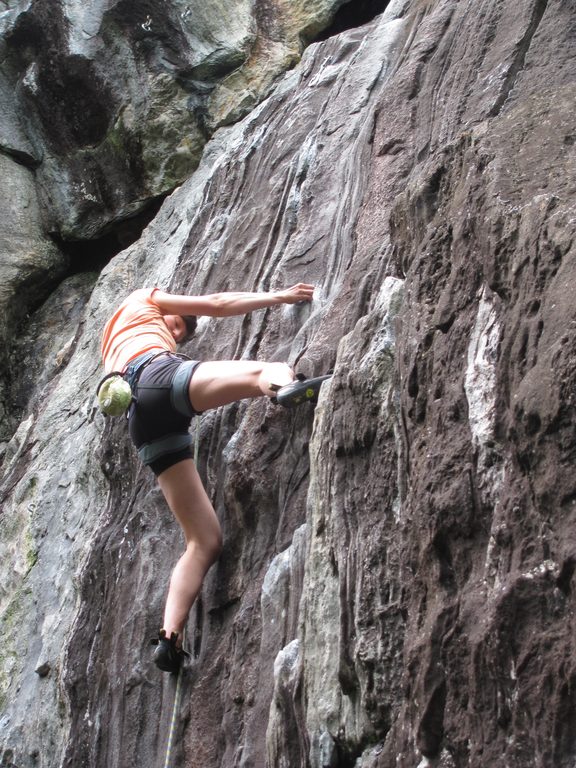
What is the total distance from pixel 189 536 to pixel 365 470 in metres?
1.84

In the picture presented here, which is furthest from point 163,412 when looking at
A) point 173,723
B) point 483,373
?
point 483,373

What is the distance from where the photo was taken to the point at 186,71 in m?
11.5

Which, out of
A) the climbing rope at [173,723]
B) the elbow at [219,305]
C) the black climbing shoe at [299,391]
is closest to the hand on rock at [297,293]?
the elbow at [219,305]

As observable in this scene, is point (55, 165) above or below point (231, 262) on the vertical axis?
above

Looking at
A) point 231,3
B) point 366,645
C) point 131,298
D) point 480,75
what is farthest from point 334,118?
point 366,645

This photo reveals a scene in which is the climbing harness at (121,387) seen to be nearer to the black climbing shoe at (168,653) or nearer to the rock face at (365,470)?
the rock face at (365,470)

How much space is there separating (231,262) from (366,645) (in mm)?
4702

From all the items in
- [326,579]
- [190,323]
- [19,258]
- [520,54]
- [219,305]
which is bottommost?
[326,579]

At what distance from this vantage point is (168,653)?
18.3 feet

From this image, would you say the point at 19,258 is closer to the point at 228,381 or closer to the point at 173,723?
the point at 228,381

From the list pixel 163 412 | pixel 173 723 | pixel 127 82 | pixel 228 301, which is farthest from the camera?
pixel 127 82

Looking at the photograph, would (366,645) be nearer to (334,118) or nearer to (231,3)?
(334,118)

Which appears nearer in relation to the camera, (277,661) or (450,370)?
(450,370)

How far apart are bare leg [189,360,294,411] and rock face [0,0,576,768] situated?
0.94ft
